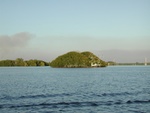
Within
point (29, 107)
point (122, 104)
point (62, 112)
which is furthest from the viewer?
point (122, 104)

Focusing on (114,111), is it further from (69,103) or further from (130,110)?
(69,103)

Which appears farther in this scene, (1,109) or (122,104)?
(122,104)

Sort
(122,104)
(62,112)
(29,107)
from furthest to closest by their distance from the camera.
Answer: (122,104)
(29,107)
(62,112)

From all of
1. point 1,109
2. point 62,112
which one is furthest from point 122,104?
point 1,109

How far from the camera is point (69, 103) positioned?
121ft

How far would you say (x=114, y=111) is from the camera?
3133 centimetres

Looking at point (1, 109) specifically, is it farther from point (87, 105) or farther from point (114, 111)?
point (114, 111)

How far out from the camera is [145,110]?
32094 mm

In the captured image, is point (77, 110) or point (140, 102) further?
point (140, 102)

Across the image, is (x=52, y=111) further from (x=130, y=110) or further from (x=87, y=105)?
(x=130, y=110)

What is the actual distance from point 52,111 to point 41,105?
4628 mm

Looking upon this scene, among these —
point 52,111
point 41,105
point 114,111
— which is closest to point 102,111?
point 114,111

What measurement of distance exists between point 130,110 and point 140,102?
22.2 ft

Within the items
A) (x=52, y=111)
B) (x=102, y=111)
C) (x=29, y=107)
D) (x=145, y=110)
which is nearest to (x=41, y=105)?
(x=29, y=107)
